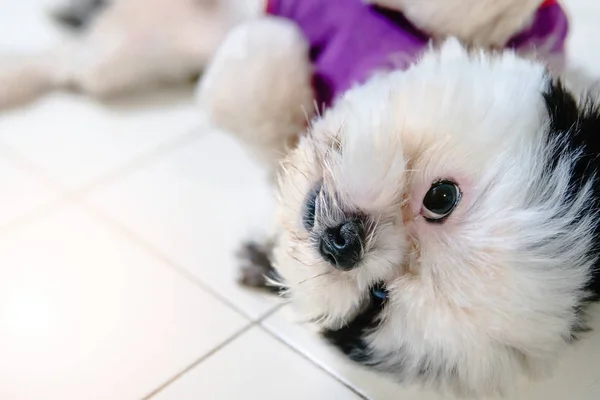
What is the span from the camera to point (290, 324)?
1.03m

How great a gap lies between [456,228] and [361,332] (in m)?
0.18

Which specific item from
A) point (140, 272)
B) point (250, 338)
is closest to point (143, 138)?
point (140, 272)

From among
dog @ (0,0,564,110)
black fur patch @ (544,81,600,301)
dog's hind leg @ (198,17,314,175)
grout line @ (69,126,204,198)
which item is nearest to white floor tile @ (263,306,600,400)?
black fur patch @ (544,81,600,301)

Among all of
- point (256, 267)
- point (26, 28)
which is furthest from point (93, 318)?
point (26, 28)

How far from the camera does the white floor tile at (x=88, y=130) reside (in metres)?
1.36

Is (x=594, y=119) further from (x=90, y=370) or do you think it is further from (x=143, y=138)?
(x=143, y=138)

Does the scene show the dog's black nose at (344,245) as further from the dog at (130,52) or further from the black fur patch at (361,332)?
the dog at (130,52)

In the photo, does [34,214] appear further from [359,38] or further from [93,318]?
[359,38]

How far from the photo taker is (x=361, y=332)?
836 millimetres

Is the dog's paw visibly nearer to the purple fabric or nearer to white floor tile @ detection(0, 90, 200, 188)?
the purple fabric

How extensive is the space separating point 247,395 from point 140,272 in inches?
11.6

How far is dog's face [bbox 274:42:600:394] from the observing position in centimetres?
73

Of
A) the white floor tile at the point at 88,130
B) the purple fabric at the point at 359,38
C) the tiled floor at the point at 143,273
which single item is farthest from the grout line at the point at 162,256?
the purple fabric at the point at 359,38

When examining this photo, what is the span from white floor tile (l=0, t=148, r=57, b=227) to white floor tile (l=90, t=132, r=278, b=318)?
0.32ft
